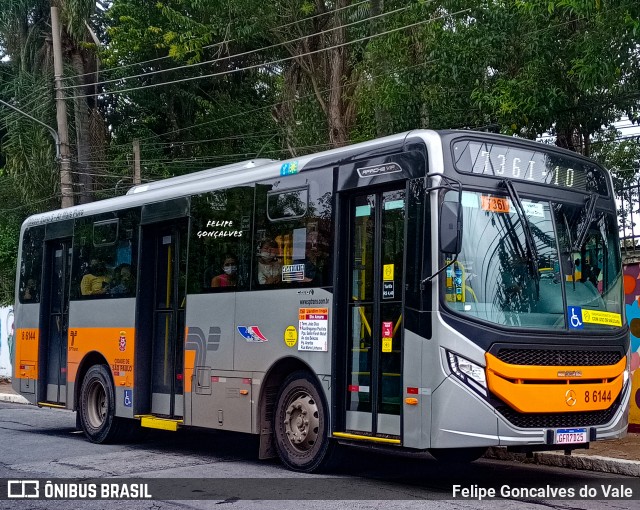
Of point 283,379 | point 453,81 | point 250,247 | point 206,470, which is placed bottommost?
point 206,470

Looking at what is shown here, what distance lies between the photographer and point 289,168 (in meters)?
11.1

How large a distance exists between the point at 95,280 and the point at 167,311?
1.87m

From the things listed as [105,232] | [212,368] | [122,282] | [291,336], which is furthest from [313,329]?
[105,232]

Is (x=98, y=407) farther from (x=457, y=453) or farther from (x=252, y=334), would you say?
(x=457, y=453)

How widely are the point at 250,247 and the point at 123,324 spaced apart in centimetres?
304

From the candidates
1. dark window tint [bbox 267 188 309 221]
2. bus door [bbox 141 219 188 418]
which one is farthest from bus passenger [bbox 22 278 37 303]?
dark window tint [bbox 267 188 309 221]

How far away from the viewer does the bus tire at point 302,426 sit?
10.2m

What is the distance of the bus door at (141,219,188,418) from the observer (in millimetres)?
12688

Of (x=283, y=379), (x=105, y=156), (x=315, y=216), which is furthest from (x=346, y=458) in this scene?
(x=105, y=156)

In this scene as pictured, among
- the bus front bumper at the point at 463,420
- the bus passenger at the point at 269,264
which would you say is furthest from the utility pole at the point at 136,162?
the bus front bumper at the point at 463,420

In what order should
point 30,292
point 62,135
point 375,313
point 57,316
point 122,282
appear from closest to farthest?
point 375,313 < point 122,282 < point 57,316 < point 30,292 < point 62,135

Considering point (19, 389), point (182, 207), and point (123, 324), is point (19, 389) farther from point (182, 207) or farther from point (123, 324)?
point (182, 207)

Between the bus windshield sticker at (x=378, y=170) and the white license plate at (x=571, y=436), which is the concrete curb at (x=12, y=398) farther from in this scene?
the white license plate at (x=571, y=436)

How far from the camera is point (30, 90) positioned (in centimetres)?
3098
